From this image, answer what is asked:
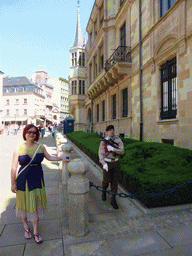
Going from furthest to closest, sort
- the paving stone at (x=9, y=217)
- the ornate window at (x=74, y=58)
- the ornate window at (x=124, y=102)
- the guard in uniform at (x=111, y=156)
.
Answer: the ornate window at (x=74, y=58) < the ornate window at (x=124, y=102) < the guard in uniform at (x=111, y=156) < the paving stone at (x=9, y=217)

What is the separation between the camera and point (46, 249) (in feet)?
8.45

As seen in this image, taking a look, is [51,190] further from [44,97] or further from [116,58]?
[44,97]

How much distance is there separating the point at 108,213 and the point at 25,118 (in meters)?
58.3

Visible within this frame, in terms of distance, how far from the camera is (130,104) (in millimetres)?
12094

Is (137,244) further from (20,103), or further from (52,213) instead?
(20,103)

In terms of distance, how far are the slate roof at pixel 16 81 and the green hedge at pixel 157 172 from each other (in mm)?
60195

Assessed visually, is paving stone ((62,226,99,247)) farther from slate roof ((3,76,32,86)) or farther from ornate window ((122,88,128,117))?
slate roof ((3,76,32,86))

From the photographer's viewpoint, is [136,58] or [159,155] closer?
[159,155]

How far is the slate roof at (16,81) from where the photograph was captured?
59.1 metres

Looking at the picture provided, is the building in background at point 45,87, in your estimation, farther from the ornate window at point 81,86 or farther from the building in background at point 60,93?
the ornate window at point 81,86

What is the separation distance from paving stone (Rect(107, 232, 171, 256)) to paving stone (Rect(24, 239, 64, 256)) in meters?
0.74

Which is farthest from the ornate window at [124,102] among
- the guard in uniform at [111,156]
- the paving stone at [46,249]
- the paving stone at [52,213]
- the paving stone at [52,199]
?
the paving stone at [46,249]

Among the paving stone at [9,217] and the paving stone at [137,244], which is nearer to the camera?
the paving stone at [137,244]

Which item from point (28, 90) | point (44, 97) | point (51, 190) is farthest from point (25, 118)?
point (51, 190)
